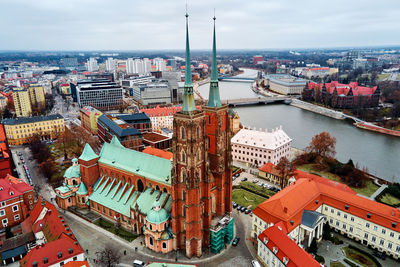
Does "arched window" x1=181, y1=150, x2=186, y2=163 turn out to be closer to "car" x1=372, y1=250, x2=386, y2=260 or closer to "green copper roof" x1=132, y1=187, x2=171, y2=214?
"green copper roof" x1=132, y1=187, x2=171, y2=214

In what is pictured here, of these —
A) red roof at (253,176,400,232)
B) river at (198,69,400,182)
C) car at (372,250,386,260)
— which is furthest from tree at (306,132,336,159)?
car at (372,250,386,260)

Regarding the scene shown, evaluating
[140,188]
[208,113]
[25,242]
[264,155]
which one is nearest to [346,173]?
[264,155]

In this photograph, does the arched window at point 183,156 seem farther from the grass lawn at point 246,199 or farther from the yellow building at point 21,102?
the yellow building at point 21,102

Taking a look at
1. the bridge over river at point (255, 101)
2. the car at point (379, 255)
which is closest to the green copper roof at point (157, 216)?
the car at point (379, 255)

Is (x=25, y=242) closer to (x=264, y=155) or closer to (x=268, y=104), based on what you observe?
(x=264, y=155)

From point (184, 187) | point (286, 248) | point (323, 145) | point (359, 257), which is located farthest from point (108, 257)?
point (323, 145)

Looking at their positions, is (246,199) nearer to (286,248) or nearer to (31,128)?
(286,248)
